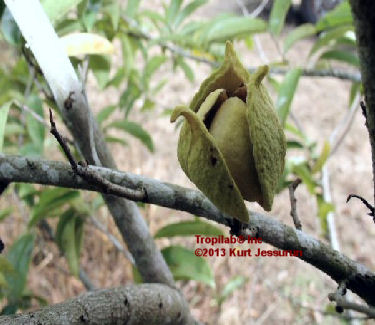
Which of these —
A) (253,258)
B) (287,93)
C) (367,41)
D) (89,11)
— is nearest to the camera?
(367,41)

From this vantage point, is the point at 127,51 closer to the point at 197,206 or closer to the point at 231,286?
the point at 197,206

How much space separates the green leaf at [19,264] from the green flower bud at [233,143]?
28.0 inches

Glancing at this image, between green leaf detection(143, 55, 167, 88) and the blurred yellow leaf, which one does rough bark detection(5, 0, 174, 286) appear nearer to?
the blurred yellow leaf

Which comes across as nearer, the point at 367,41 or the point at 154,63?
the point at 367,41

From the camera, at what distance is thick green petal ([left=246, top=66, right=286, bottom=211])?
0.37 metres

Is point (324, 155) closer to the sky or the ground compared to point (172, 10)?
closer to the ground

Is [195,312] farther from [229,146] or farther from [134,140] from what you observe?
[229,146]

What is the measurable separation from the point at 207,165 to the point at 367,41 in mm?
170

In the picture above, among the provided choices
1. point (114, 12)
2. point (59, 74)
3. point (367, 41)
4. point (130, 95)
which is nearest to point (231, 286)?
point (130, 95)

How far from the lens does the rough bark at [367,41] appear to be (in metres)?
0.24

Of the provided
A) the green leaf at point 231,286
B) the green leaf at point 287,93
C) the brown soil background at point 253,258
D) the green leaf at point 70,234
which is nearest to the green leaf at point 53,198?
the green leaf at point 70,234

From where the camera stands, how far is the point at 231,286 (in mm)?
2074

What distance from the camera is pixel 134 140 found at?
2879mm

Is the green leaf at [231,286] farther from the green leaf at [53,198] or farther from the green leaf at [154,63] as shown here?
the green leaf at [53,198]
